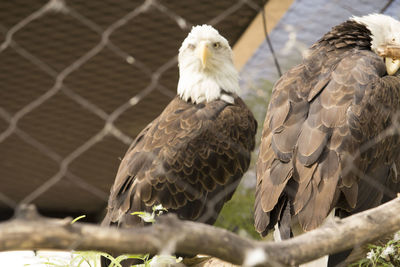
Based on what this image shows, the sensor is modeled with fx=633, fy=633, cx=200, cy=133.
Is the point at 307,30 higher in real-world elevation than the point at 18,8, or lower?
lower

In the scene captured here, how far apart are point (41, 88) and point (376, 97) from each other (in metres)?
1.86

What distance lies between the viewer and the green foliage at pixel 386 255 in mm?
1999

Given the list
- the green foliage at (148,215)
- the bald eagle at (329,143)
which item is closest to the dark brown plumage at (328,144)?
the bald eagle at (329,143)

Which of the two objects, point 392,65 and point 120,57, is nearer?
point 392,65

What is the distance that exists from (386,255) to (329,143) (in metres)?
0.41

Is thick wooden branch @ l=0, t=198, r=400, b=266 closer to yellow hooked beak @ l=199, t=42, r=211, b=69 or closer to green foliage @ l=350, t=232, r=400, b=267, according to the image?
green foliage @ l=350, t=232, r=400, b=267

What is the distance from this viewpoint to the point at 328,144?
6.31 feet

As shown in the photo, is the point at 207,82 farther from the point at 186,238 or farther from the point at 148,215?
the point at 186,238

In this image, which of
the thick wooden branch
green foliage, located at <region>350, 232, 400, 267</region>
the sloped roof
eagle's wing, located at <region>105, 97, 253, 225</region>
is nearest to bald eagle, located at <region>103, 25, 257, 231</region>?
eagle's wing, located at <region>105, 97, 253, 225</region>

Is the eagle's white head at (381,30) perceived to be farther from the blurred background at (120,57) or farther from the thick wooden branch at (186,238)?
the thick wooden branch at (186,238)

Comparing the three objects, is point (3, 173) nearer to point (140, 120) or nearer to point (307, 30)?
point (140, 120)

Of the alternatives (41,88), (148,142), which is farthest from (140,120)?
(148,142)

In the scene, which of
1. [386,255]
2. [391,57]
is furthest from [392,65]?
[386,255]

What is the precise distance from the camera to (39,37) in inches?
116
